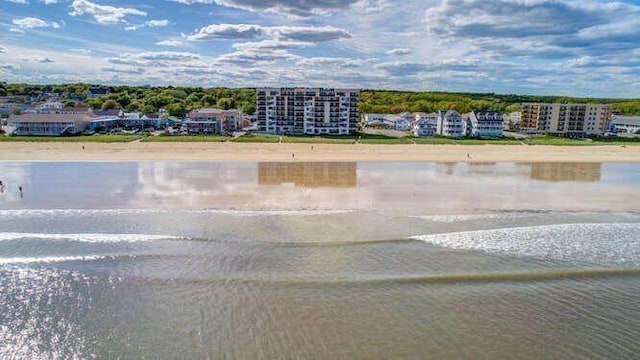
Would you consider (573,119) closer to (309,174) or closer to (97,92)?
(309,174)

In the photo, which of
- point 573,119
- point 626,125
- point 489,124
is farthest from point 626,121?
point 489,124

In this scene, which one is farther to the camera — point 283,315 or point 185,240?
point 185,240

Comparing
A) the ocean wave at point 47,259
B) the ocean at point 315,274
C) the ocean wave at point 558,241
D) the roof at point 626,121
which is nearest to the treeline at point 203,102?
the roof at point 626,121

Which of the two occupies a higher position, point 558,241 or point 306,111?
point 306,111

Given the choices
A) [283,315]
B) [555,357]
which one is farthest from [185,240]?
[555,357]

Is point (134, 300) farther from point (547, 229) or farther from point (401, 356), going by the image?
point (547, 229)

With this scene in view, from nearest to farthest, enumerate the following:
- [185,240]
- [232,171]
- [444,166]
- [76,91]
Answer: [185,240], [232,171], [444,166], [76,91]

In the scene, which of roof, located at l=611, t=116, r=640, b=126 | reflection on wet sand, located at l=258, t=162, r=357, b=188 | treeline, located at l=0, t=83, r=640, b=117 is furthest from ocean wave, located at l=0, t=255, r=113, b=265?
roof, located at l=611, t=116, r=640, b=126
